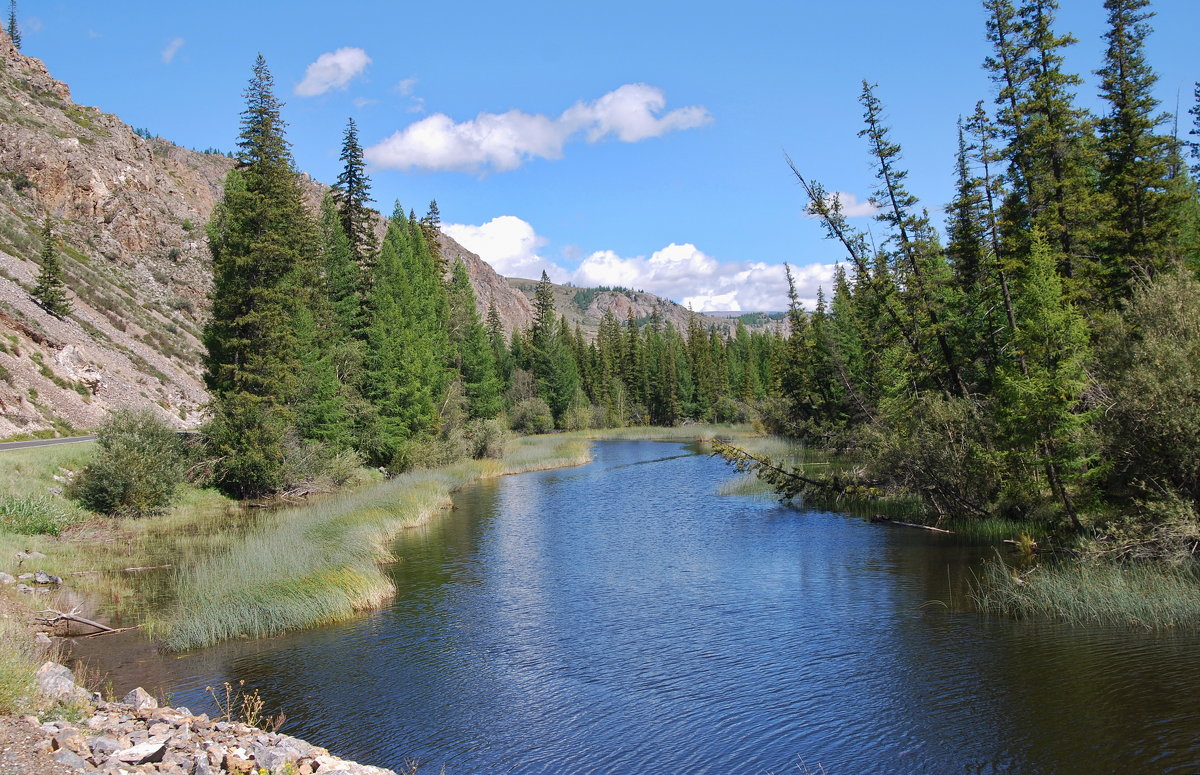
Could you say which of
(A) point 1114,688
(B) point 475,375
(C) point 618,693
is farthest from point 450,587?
(B) point 475,375

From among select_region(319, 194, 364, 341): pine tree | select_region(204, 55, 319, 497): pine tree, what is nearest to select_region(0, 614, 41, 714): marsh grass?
select_region(204, 55, 319, 497): pine tree

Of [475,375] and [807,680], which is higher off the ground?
[475,375]

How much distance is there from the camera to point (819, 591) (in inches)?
745

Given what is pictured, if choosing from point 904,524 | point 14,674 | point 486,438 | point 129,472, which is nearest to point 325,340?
point 129,472

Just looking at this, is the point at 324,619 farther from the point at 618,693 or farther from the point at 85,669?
the point at 618,693

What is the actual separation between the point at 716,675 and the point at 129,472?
23.2m

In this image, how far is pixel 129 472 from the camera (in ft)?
89.4

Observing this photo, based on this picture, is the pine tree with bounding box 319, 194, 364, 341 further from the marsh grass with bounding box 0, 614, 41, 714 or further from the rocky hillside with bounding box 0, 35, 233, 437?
the marsh grass with bounding box 0, 614, 41, 714

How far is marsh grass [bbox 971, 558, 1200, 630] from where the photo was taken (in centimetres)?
1412

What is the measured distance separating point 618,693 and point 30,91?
101880 millimetres

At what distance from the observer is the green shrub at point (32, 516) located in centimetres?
2258

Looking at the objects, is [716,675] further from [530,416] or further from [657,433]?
[657,433]

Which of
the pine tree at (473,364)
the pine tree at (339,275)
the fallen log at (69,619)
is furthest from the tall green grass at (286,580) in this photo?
the pine tree at (473,364)

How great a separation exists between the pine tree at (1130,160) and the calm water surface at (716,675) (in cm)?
1323
